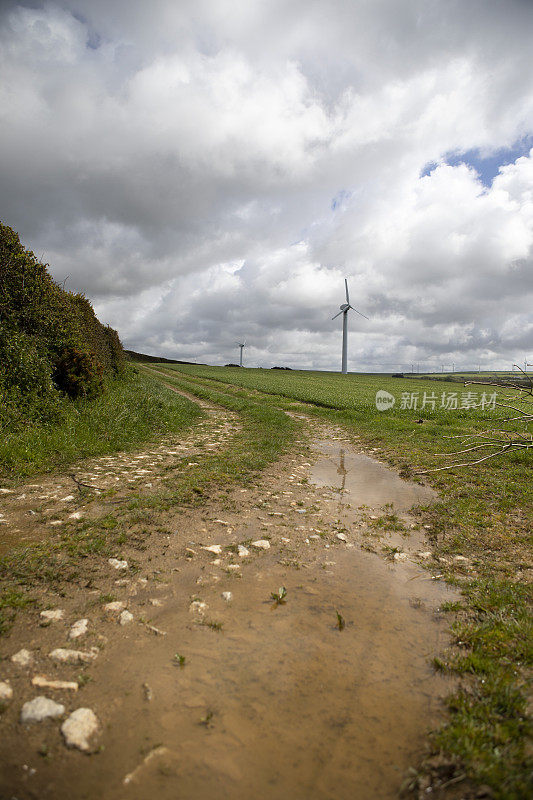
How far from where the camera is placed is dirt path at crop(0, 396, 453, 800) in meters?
2.30

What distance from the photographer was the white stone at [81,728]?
242 cm

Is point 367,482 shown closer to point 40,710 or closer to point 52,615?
point 52,615

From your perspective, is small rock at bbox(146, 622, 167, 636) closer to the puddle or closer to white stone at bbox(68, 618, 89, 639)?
white stone at bbox(68, 618, 89, 639)

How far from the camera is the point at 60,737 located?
245 cm

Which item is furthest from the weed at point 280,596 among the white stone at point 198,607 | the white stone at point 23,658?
the white stone at point 23,658

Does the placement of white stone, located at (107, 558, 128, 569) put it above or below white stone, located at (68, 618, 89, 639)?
above

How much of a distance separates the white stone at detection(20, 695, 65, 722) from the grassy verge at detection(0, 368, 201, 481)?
6144 millimetres

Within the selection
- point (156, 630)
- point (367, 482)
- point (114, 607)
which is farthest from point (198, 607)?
point (367, 482)

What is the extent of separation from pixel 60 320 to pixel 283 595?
14421 millimetres

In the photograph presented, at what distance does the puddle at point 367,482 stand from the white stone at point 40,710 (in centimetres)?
583

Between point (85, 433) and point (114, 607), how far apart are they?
27.6ft

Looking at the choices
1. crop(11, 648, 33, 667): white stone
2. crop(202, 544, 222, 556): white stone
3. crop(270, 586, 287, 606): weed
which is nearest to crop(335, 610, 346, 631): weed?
crop(270, 586, 287, 606): weed

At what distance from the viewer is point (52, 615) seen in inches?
144

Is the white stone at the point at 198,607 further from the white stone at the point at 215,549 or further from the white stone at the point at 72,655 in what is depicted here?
the white stone at the point at 215,549
